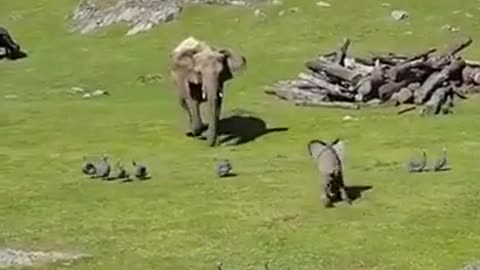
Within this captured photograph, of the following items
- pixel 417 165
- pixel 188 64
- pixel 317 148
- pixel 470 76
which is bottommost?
pixel 470 76

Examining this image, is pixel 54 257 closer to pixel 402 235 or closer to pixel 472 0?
pixel 402 235

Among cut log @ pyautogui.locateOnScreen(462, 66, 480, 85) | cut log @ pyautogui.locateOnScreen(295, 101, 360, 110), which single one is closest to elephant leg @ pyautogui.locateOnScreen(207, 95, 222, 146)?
cut log @ pyautogui.locateOnScreen(295, 101, 360, 110)

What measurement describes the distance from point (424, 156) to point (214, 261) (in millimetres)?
8691

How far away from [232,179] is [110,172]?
2237 millimetres

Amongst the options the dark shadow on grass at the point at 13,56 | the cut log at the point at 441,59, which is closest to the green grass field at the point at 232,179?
the dark shadow on grass at the point at 13,56

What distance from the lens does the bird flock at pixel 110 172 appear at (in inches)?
1028

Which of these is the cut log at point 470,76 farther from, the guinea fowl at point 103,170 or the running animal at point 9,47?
the running animal at point 9,47

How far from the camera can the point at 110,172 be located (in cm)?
2645

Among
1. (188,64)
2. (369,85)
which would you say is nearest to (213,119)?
(188,64)

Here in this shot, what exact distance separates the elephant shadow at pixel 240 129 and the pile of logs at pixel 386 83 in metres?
3.09

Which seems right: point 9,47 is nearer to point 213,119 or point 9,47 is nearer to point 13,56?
point 13,56

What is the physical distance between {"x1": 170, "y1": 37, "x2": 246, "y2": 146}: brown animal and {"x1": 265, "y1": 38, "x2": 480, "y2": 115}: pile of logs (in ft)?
15.0

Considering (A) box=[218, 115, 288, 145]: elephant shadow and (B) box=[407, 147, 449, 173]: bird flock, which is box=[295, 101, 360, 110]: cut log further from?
(B) box=[407, 147, 449, 173]: bird flock

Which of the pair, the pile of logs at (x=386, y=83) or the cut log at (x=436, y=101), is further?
the pile of logs at (x=386, y=83)
